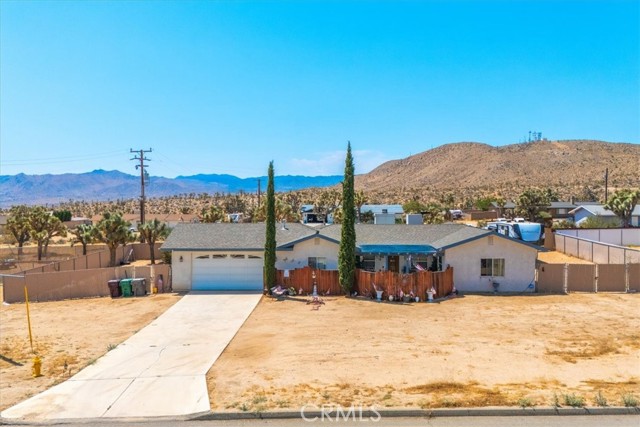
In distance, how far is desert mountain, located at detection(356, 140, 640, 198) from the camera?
129500 mm

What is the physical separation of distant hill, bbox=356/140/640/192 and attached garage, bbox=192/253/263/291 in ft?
349

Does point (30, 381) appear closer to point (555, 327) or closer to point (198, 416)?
point (198, 416)

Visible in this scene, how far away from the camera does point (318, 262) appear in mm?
28500

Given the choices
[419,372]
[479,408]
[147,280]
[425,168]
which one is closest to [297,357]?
[419,372]

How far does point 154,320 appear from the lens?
21547mm

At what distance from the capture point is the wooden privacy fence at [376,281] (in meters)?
25.0

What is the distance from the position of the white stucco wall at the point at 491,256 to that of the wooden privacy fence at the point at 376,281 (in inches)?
48.3

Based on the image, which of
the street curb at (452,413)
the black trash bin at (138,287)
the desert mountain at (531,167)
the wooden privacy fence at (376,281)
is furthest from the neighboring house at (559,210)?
the street curb at (452,413)

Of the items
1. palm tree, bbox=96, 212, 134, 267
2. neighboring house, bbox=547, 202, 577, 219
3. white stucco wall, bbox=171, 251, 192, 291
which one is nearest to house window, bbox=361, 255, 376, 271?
white stucco wall, bbox=171, 251, 192, 291

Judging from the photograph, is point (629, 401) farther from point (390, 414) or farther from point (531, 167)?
point (531, 167)

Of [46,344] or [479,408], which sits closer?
[479,408]

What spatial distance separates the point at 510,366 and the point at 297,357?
675 centimetres
